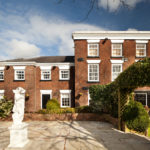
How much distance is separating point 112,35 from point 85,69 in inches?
214

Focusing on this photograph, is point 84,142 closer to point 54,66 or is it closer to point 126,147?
point 126,147

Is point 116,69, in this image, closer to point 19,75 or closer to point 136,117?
point 136,117

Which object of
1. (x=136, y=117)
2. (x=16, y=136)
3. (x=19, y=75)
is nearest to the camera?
(x=16, y=136)

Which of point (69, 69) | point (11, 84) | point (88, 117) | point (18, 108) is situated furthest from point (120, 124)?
point (11, 84)

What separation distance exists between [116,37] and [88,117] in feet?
33.4

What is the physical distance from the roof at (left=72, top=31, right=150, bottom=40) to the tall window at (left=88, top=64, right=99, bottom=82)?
365cm

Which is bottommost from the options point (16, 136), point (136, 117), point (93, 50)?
point (16, 136)

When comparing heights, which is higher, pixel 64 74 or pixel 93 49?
pixel 93 49

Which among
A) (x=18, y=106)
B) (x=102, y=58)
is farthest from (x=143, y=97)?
(x=18, y=106)

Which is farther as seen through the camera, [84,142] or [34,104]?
[34,104]

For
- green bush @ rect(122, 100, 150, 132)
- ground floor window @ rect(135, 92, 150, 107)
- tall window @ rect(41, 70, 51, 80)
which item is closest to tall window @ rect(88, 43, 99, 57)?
tall window @ rect(41, 70, 51, 80)

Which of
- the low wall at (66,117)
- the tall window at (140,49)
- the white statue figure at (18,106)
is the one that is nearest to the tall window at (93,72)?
the low wall at (66,117)

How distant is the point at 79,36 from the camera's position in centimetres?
1353

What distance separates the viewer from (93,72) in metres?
13.6
